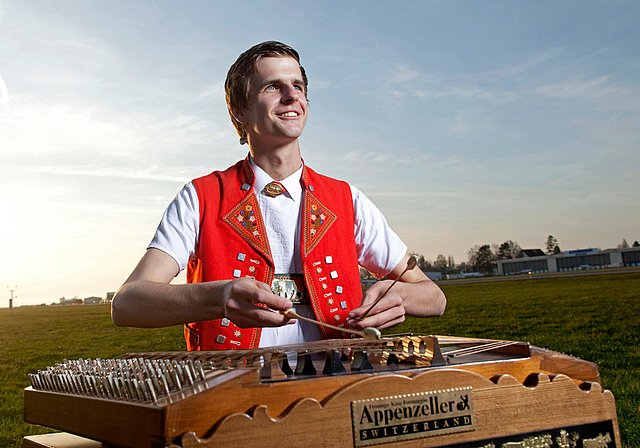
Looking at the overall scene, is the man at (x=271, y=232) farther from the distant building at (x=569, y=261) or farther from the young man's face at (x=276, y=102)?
the distant building at (x=569, y=261)

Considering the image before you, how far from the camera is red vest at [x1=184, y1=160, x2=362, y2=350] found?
2.21 metres

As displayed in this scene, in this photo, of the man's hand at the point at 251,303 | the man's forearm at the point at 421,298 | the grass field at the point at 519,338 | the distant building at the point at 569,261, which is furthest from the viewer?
the distant building at the point at 569,261

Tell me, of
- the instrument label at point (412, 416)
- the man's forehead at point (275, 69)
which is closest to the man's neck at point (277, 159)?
the man's forehead at point (275, 69)

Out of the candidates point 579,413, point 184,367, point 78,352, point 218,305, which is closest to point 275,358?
point 184,367

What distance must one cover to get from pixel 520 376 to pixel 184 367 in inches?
34.4

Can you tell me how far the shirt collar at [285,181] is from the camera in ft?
7.92

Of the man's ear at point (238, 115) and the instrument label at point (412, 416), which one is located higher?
the man's ear at point (238, 115)

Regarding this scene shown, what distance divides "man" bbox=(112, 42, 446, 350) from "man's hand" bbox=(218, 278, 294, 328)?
A: 1.43ft

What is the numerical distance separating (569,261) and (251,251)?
297 feet

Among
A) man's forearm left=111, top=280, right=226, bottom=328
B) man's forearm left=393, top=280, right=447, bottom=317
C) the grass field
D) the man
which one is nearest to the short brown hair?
the man

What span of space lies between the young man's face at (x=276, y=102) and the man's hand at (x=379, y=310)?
838mm

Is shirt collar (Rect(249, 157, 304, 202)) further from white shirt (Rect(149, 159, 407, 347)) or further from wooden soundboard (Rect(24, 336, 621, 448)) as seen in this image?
wooden soundboard (Rect(24, 336, 621, 448))

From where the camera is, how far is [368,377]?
3.96 feet

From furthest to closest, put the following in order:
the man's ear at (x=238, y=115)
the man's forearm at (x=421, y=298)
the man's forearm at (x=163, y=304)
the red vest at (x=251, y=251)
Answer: the man's ear at (x=238, y=115) → the red vest at (x=251, y=251) → the man's forearm at (x=421, y=298) → the man's forearm at (x=163, y=304)
